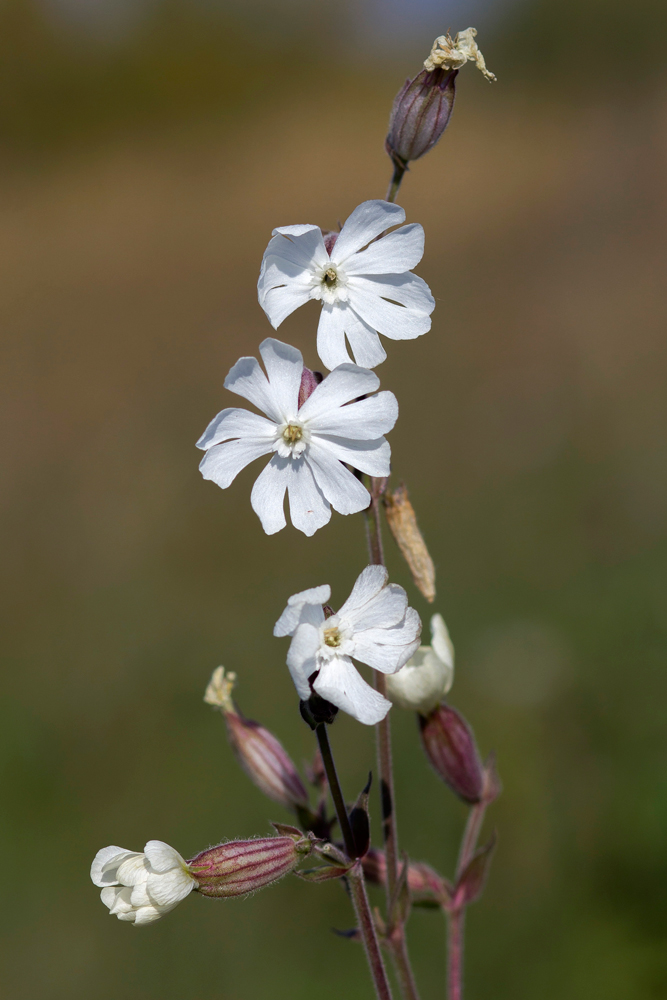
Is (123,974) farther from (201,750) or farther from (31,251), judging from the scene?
(31,251)

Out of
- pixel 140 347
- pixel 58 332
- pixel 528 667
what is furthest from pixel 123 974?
pixel 58 332

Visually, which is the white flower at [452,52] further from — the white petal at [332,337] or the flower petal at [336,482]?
the flower petal at [336,482]

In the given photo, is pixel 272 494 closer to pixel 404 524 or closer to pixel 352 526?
pixel 404 524

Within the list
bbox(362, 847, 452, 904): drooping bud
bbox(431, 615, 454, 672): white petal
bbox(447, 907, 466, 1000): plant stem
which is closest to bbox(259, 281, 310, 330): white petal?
bbox(431, 615, 454, 672): white petal

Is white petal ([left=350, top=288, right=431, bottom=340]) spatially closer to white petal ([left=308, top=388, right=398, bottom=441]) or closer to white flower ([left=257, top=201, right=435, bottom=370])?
white flower ([left=257, top=201, right=435, bottom=370])

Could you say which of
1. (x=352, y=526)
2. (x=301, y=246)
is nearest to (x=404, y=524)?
(x=301, y=246)

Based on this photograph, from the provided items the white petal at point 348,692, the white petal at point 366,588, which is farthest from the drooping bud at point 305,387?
the white petal at point 348,692
